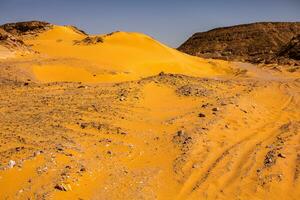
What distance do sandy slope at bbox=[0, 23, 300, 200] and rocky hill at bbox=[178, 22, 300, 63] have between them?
118 ft

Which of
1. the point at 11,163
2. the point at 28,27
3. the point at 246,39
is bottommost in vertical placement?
the point at 246,39

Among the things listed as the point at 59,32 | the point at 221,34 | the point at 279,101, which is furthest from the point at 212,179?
the point at 221,34

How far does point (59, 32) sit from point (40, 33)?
1.23 meters

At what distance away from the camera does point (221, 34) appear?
179 feet

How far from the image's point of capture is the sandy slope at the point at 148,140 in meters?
5.89

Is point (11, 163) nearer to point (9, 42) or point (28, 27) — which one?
point (9, 42)

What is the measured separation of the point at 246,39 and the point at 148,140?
44.7 metres

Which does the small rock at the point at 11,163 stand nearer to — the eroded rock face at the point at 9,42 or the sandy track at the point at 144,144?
the sandy track at the point at 144,144

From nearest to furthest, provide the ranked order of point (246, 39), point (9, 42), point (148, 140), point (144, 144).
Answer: point (144, 144), point (148, 140), point (9, 42), point (246, 39)

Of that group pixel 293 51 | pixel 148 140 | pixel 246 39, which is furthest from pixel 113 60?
pixel 246 39

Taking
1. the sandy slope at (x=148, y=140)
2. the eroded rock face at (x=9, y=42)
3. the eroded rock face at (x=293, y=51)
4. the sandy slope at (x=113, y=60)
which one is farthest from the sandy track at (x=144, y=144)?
→ the eroded rock face at (x=293, y=51)

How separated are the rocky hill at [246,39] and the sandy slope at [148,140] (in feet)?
118

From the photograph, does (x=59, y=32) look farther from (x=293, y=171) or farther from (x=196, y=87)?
(x=293, y=171)

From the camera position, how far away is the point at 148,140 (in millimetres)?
7453
